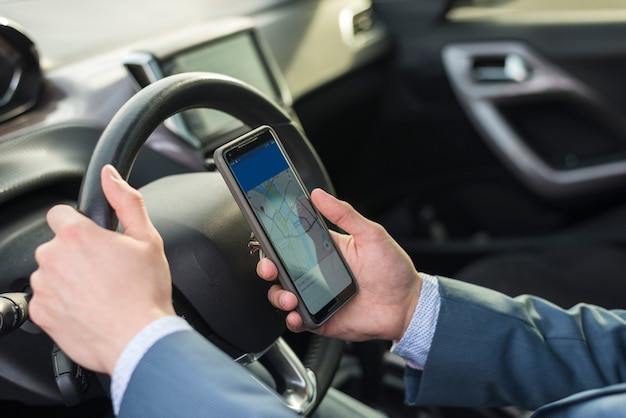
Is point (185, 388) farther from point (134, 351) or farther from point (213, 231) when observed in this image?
point (213, 231)

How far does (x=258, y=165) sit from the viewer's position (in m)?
0.77

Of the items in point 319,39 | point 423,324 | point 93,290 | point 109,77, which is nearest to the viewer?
point 93,290

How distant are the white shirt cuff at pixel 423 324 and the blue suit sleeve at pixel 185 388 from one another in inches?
11.8

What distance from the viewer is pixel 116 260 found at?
1.96ft

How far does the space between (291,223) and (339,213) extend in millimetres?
64

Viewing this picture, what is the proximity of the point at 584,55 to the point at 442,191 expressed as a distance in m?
0.47

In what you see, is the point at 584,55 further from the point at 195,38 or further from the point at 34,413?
the point at 34,413

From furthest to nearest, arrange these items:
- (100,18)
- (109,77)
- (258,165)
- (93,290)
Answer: (100,18)
(109,77)
(258,165)
(93,290)

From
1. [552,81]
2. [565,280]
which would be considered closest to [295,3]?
[552,81]

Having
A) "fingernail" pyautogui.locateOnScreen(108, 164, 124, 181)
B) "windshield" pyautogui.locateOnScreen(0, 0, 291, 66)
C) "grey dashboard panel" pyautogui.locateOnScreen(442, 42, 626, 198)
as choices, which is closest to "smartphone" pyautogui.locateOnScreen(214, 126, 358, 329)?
"fingernail" pyautogui.locateOnScreen(108, 164, 124, 181)

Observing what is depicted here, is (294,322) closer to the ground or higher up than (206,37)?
closer to the ground

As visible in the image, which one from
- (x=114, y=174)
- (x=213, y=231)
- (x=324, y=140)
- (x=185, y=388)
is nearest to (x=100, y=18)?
(x=324, y=140)

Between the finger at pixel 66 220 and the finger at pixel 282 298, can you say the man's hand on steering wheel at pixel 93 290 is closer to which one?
the finger at pixel 66 220

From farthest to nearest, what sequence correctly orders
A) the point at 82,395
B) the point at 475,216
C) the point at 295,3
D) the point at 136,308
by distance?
1. the point at 475,216
2. the point at 295,3
3. the point at 82,395
4. the point at 136,308
